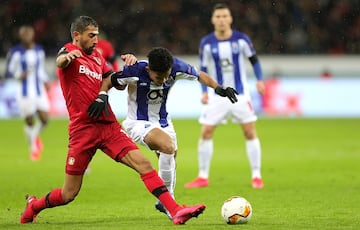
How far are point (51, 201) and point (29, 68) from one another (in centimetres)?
827

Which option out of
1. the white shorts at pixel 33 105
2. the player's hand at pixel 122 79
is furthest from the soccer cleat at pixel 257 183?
the white shorts at pixel 33 105

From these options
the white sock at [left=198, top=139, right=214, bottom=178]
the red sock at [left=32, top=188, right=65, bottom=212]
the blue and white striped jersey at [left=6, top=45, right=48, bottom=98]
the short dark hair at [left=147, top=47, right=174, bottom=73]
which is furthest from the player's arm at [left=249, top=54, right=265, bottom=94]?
the blue and white striped jersey at [left=6, top=45, right=48, bottom=98]

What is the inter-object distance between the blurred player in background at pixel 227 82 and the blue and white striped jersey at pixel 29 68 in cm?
490

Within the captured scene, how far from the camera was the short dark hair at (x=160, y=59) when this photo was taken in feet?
25.1

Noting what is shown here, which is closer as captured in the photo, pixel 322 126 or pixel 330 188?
pixel 330 188

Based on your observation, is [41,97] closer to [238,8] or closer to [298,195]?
[298,195]

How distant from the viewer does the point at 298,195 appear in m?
10.2

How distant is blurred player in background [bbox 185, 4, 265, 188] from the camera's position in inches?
452

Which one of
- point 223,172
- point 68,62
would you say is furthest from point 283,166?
point 68,62

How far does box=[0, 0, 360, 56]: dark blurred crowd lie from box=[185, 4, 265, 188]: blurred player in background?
53.3ft

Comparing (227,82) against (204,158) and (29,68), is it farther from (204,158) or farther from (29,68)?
(29,68)

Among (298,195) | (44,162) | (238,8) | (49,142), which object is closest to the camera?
(298,195)

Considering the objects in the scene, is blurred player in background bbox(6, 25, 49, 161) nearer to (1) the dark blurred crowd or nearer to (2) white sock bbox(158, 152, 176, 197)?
(2) white sock bbox(158, 152, 176, 197)

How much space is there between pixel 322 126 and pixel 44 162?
9.22m
